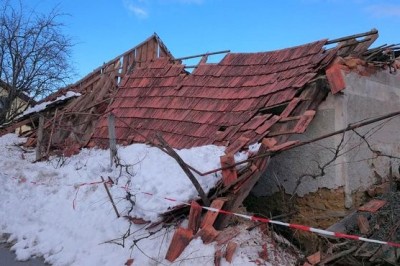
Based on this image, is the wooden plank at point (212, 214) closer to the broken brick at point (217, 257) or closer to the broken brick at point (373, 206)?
the broken brick at point (217, 257)

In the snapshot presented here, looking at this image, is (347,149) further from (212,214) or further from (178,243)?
(178,243)

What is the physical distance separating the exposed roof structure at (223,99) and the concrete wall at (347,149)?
0.49 metres

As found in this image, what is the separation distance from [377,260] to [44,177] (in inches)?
230

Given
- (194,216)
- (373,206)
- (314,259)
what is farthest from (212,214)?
(373,206)

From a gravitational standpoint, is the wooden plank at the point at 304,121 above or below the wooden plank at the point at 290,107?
below

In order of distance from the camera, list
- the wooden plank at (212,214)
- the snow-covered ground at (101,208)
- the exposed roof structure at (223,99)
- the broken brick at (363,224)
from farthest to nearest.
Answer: the exposed roof structure at (223,99) → the broken brick at (363,224) → the snow-covered ground at (101,208) → the wooden plank at (212,214)

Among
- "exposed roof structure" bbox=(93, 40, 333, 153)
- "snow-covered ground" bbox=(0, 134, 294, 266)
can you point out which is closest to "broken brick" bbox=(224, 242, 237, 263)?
"snow-covered ground" bbox=(0, 134, 294, 266)

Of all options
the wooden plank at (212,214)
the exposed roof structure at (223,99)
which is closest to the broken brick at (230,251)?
the wooden plank at (212,214)

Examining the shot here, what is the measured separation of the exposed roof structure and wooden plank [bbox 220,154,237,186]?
521 mm

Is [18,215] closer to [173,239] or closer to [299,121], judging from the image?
[173,239]

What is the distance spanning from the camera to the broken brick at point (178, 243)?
4844mm

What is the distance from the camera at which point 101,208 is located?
6305mm

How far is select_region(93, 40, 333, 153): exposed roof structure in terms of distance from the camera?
5992mm

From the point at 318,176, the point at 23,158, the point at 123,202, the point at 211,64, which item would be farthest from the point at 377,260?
the point at 23,158
